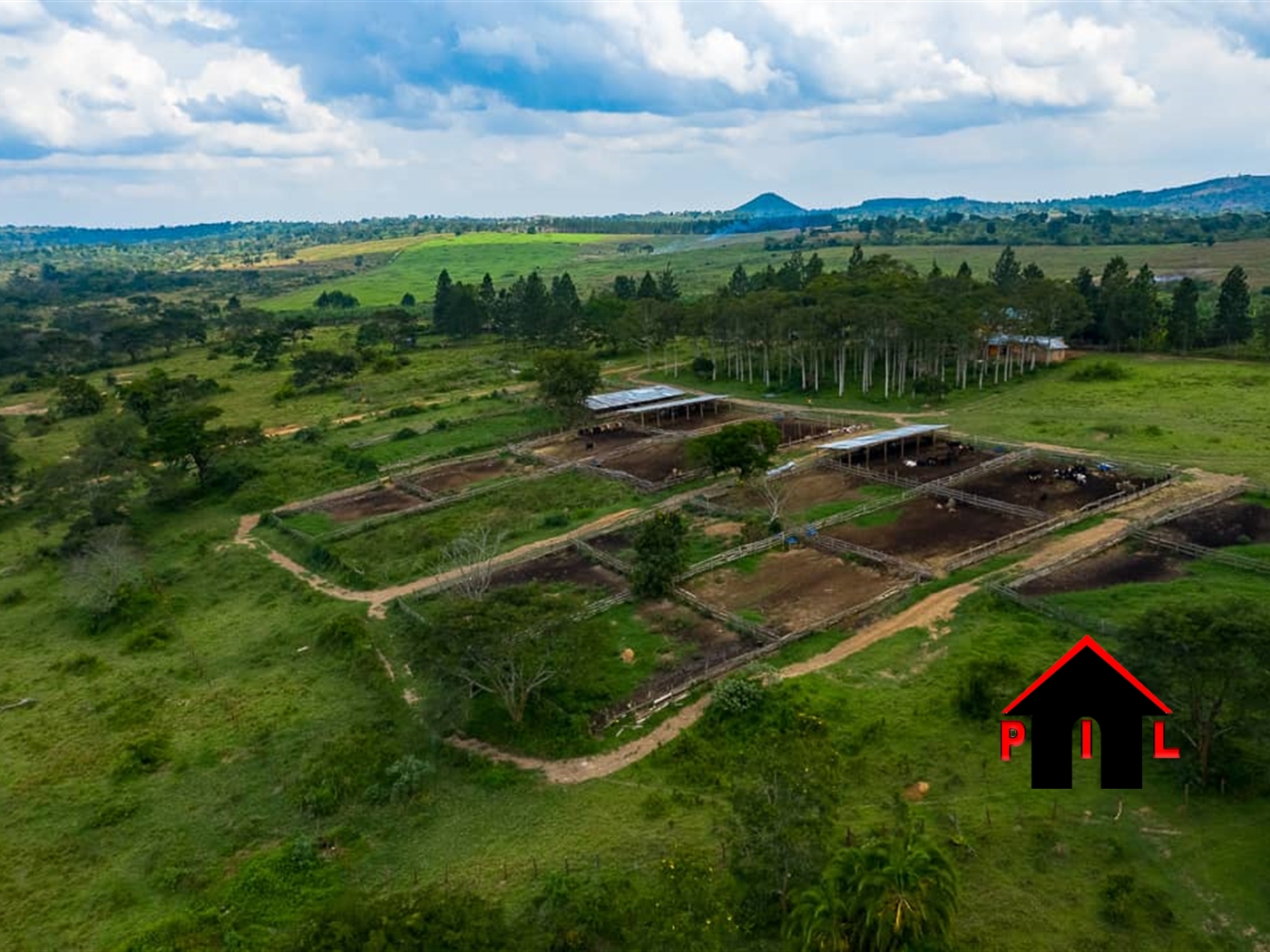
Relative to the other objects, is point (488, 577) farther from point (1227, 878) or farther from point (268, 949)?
point (1227, 878)

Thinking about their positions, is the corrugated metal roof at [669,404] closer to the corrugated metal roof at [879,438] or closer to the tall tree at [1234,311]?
the corrugated metal roof at [879,438]

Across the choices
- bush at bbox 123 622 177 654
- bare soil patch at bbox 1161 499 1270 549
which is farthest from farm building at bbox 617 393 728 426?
bush at bbox 123 622 177 654

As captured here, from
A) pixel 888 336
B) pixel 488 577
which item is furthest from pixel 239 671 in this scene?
pixel 888 336

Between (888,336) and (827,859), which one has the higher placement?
(888,336)

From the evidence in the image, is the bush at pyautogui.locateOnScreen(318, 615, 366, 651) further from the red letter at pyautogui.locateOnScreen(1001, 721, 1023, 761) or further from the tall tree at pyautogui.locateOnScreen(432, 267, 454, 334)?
the tall tree at pyautogui.locateOnScreen(432, 267, 454, 334)

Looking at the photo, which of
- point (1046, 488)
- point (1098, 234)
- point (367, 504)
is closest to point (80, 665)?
point (367, 504)

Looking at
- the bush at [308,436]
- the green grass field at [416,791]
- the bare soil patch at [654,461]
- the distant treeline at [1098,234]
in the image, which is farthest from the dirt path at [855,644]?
the distant treeline at [1098,234]

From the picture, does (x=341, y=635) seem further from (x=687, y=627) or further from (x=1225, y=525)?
(x=1225, y=525)

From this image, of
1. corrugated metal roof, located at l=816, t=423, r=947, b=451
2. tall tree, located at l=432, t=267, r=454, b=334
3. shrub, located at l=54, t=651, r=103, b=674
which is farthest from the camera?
tall tree, located at l=432, t=267, r=454, b=334
